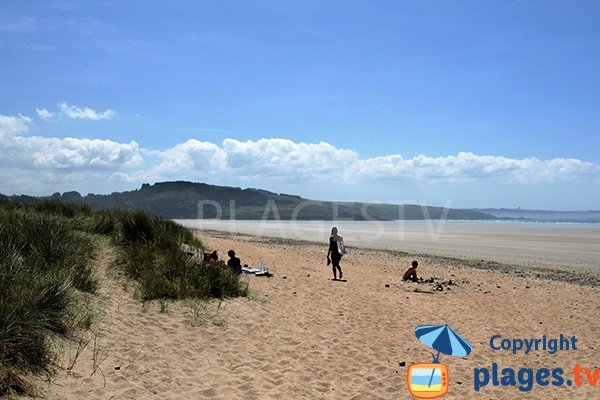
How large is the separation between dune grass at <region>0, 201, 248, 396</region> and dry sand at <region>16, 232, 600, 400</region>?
319 millimetres

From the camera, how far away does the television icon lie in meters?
6.51

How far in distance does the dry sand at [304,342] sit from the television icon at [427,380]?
119 mm

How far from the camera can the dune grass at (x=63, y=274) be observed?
536cm

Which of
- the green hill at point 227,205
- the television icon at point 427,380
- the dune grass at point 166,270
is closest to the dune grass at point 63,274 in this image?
the dune grass at point 166,270

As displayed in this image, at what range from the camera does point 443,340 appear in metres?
8.67

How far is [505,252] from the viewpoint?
29047mm

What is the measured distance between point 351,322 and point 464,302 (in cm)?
415

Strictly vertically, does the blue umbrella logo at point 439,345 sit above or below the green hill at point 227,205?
below

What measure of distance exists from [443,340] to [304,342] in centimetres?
250

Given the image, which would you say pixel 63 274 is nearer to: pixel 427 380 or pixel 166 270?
pixel 166 270

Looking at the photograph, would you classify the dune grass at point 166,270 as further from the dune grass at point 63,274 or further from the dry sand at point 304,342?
the dry sand at point 304,342

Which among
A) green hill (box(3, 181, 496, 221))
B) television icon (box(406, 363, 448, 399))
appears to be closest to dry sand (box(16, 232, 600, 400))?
television icon (box(406, 363, 448, 399))

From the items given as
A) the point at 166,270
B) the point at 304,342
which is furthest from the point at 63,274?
the point at 304,342

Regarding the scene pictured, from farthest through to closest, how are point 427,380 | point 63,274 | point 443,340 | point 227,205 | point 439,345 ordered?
point 227,205 < point 443,340 < point 439,345 < point 63,274 < point 427,380
